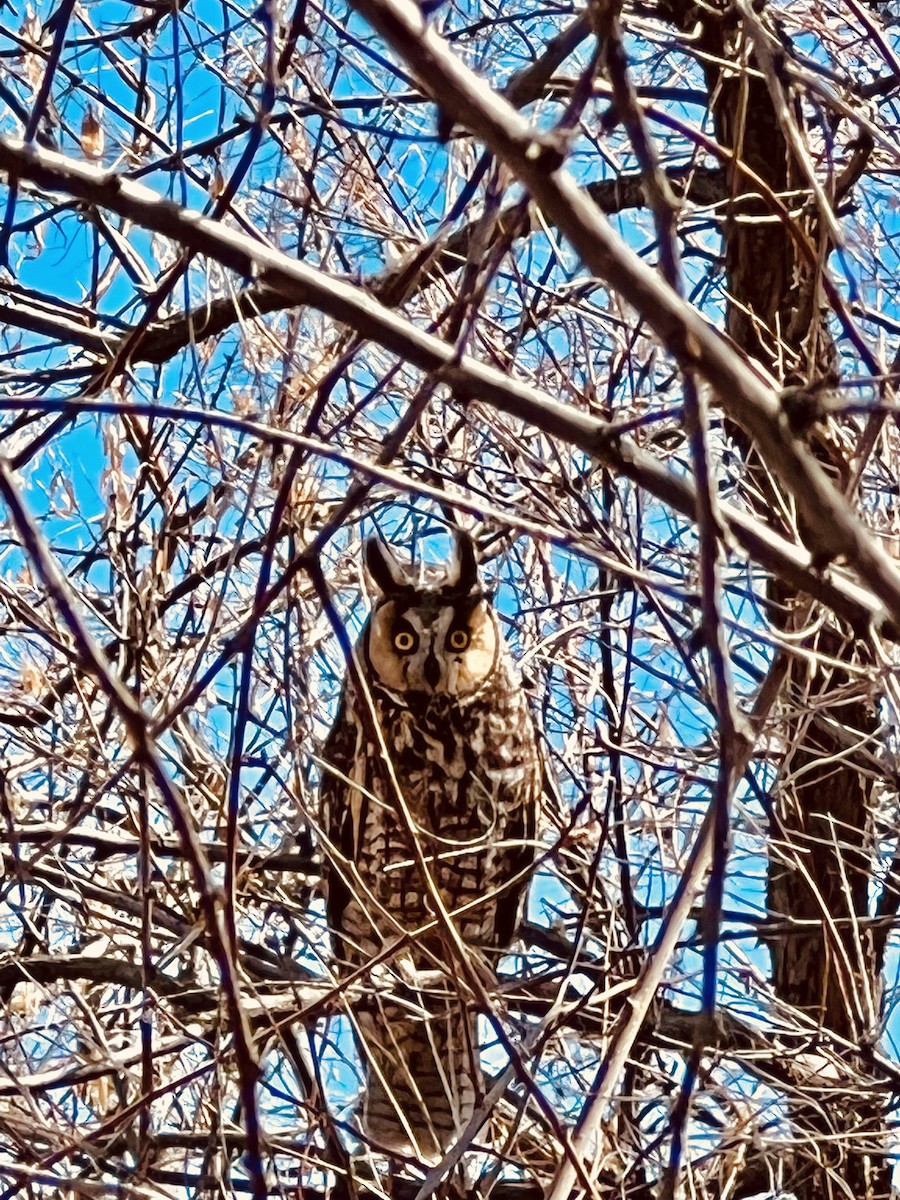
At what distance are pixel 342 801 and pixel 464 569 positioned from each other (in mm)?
676

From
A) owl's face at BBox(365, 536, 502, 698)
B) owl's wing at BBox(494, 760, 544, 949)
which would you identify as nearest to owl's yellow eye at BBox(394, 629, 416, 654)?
owl's face at BBox(365, 536, 502, 698)

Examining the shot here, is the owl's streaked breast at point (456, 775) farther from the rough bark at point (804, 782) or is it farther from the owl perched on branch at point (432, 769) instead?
the rough bark at point (804, 782)

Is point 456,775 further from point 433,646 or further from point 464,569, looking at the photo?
point 464,569

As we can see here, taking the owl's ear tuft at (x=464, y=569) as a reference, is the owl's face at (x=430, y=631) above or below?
below

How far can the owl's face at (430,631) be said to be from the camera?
3566mm

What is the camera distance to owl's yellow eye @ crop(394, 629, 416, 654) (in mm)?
3619

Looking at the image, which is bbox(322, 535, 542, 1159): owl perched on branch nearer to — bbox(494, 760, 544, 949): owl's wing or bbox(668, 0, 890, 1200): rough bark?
bbox(494, 760, 544, 949): owl's wing

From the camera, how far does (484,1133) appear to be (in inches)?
121

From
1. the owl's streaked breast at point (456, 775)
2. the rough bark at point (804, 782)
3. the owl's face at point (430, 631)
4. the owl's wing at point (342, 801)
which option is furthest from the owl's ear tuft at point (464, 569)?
the rough bark at point (804, 782)

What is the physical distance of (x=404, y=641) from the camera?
364 cm

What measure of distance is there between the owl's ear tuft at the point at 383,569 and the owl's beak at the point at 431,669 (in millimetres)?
178

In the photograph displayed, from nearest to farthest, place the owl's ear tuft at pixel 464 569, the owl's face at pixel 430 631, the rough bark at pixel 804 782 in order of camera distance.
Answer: the rough bark at pixel 804 782
the owl's ear tuft at pixel 464 569
the owl's face at pixel 430 631

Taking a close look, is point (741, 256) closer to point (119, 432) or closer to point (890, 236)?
point (890, 236)

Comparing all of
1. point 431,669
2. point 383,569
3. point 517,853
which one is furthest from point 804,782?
point 383,569
